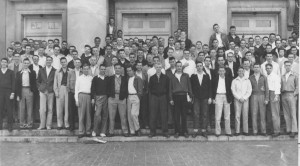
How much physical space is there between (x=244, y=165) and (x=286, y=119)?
4258 mm

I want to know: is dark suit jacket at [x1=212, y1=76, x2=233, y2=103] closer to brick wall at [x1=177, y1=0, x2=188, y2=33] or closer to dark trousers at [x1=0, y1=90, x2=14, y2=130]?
brick wall at [x1=177, y1=0, x2=188, y2=33]

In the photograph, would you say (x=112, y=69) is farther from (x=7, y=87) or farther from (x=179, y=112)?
(x=7, y=87)

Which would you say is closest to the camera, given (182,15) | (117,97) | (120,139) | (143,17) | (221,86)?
(120,139)

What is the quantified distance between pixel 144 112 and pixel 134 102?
50cm

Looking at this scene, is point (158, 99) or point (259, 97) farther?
point (259, 97)

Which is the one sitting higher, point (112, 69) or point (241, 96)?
point (112, 69)

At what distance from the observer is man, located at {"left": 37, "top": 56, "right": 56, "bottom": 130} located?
11.1m

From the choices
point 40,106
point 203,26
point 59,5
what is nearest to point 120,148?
point 40,106

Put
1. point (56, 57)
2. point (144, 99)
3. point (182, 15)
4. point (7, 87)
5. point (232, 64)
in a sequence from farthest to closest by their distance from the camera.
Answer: point (182, 15) < point (56, 57) < point (232, 64) < point (7, 87) < point (144, 99)

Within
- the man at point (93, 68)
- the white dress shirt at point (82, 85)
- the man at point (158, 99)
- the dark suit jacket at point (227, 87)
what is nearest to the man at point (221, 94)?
the dark suit jacket at point (227, 87)

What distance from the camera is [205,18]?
14578 millimetres

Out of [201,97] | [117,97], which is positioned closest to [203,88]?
[201,97]

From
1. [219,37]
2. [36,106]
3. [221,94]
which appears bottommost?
[36,106]

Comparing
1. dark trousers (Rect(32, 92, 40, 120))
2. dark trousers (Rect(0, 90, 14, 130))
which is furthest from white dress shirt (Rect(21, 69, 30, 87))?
dark trousers (Rect(0, 90, 14, 130))
